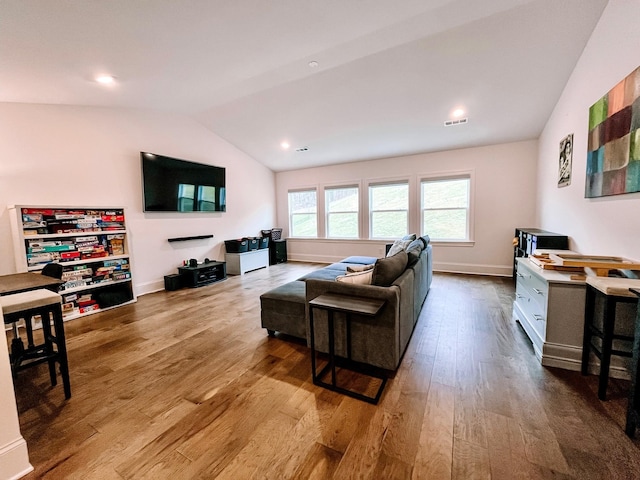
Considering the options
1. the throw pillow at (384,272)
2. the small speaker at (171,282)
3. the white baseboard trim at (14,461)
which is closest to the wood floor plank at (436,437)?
the throw pillow at (384,272)

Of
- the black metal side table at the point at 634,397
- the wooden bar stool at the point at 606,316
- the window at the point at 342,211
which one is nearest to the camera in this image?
the black metal side table at the point at 634,397

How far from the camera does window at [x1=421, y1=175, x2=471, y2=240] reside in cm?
529

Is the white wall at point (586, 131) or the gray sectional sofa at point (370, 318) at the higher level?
the white wall at point (586, 131)

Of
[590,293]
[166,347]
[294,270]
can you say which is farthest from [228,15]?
[294,270]

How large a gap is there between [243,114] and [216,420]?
14.5ft

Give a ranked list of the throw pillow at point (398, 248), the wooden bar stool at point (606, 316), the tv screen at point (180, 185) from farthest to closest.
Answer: the tv screen at point (180, 185)
the throw pillow at point (398, 248)
the wooden bar stool at point (606, 316)

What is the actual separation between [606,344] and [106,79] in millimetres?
4986

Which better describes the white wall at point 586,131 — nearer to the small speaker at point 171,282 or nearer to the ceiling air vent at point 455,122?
the ceiling air vent at point 455,122

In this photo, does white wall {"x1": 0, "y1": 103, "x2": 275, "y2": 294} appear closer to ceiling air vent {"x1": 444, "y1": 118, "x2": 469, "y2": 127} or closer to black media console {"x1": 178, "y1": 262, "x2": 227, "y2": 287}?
black media console {"x1": 178, "y1": 262, "x2": 227, "y2": 287}

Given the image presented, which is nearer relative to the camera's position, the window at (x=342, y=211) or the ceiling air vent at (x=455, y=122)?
the ceiling air vent at (x=455, y=122)

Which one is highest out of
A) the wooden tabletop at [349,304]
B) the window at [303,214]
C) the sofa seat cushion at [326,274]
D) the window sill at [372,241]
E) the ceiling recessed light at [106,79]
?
the ceiling recessed light at [106,79]

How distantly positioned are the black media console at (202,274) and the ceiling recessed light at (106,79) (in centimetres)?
281

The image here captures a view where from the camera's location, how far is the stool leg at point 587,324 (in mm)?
1893

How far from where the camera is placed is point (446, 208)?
543 centimetres
